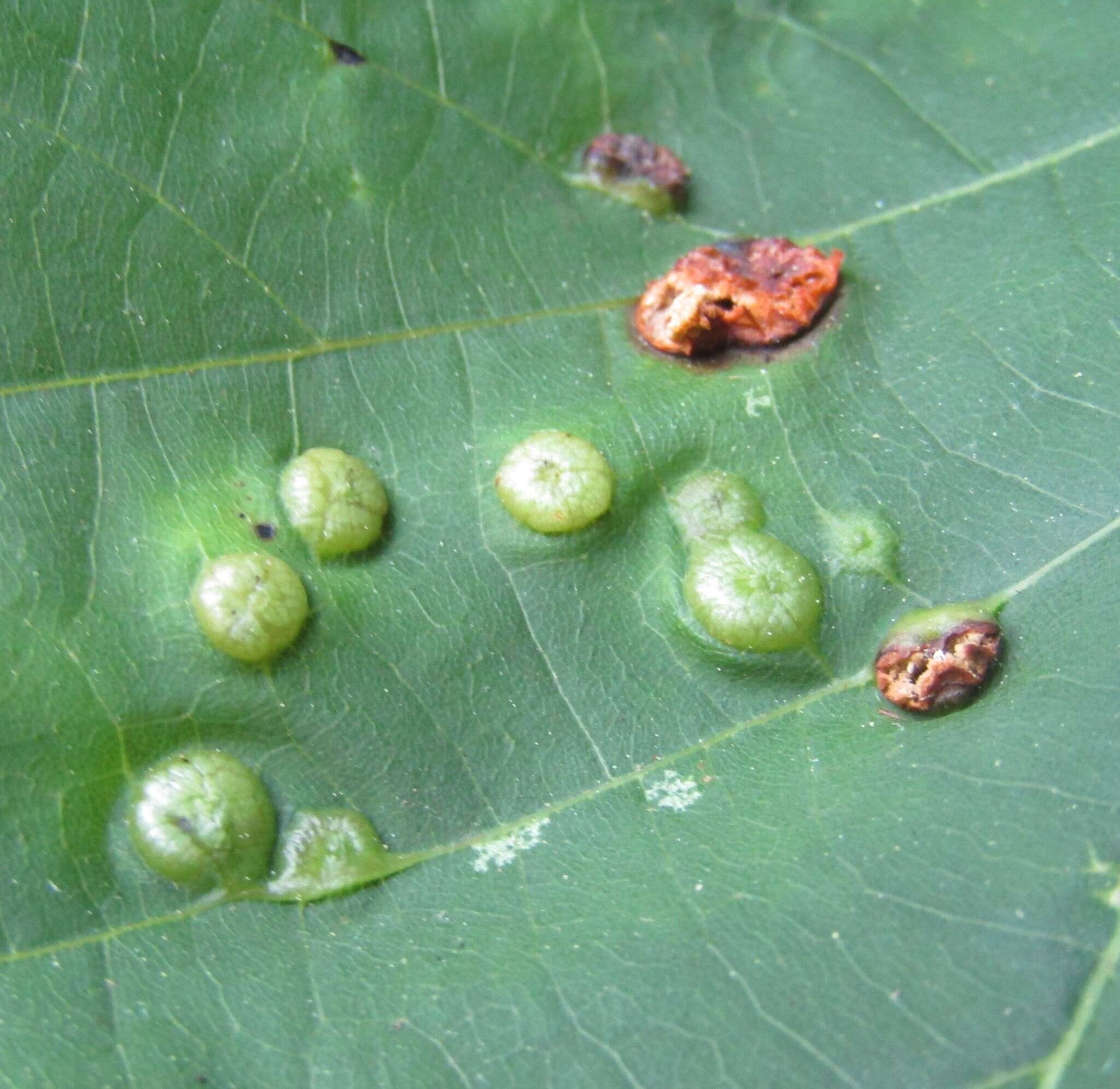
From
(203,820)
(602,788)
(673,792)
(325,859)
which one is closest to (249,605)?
(203,820)

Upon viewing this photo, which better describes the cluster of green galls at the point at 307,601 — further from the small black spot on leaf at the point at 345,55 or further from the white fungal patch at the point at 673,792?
the small black spot on leaf at the point at 345,55

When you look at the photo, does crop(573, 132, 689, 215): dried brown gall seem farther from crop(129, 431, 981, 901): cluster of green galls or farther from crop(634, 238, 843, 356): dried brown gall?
crop(129, 431, 981, 901): cluster of green galls

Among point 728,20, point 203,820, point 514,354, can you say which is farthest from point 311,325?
point 728,20

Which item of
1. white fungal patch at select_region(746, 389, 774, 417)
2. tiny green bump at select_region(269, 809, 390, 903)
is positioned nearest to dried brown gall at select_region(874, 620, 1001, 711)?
white fungal patch at select_region(746, 389, 774, 417)

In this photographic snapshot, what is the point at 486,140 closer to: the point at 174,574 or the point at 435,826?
the point at 174,574

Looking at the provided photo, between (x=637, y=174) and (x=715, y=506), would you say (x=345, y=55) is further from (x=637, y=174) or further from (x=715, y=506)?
(x=715, y=506)

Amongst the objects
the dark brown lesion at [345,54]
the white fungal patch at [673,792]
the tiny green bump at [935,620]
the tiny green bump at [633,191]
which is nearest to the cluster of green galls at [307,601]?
the tiny green bump at [935,620]
